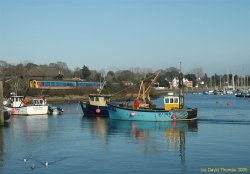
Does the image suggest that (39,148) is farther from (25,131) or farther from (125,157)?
(25,131)

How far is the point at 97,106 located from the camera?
56281 mm

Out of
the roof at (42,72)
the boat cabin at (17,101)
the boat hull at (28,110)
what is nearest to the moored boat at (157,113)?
the boat hull at (28,110)

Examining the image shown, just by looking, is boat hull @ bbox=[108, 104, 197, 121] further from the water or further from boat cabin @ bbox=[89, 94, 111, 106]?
boat cabin @ bbox=[89, 94, 111, 106]

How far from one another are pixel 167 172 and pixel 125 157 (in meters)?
4.29

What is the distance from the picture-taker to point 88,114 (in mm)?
57250

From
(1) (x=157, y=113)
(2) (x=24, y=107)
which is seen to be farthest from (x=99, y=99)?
(1) (x=157, y=113)

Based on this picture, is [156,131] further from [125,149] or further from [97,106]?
[97,106]

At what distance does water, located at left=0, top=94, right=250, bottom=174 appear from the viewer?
73.2ft

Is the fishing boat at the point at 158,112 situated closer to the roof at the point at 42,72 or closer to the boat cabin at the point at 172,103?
the boat cabin at the point at 172,103

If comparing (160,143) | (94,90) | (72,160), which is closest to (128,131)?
(160,143)

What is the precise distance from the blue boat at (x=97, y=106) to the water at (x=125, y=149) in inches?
513

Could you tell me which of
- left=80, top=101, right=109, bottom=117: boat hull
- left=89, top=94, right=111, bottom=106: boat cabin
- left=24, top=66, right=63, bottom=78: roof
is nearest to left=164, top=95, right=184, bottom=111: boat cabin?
left=80, top=101, right=109, bottom=117: boat hull

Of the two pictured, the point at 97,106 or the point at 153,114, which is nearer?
the point at 153,114

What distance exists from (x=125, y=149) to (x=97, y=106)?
28.7 m
